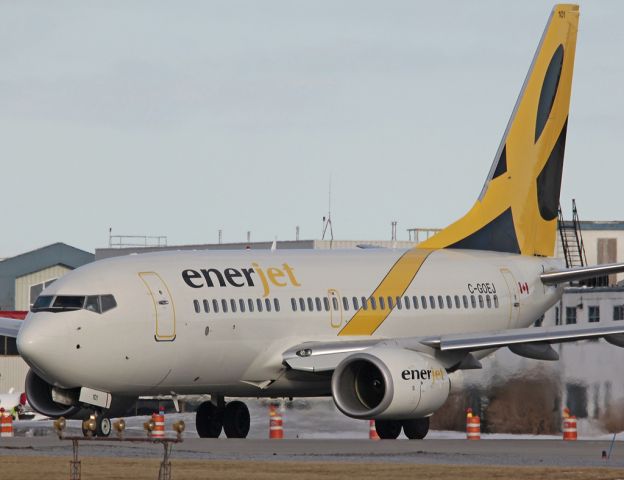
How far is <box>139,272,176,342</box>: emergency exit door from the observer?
34375mm

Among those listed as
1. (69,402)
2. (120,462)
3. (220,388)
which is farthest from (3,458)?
(220,388)

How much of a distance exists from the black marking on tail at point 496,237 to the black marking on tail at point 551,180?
141cm

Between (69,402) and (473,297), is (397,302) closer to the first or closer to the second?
(473,297)

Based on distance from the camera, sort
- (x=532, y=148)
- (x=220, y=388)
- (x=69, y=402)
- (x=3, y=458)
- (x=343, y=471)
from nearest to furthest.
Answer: (x=343, y=471) → (x=3, y=458) → (x=69, y=402) → (x=220, y=388) → (x=532, y=148)

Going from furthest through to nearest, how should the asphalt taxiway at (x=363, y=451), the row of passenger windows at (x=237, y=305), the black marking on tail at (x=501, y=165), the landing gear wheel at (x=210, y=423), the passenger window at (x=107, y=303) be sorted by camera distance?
the black marking on tail at (x=501, y=165), the landing gear wheel at (x=210, y=423), the row of passenger windows at (x=237, y=305), the passenger window at (x=107, y=303), the asphalt taxiway at (x=363, y=451)

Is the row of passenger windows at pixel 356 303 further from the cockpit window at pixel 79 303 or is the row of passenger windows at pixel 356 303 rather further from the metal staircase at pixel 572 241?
the metal staircase at pixel 572 241

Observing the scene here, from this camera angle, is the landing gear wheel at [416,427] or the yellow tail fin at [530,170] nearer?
the landing gear wheel at [416,427]

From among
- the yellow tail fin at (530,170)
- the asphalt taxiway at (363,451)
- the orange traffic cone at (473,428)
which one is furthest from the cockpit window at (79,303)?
the yellow tail fin at (530,170)

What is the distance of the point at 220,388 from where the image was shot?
36812mm

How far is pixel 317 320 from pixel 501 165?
8854mm

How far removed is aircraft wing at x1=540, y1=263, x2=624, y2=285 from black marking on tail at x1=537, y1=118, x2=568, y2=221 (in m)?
2.34

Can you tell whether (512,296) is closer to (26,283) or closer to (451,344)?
(451,344)

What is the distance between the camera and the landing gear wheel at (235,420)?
39188 millimetres

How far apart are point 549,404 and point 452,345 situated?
19.1 feet
